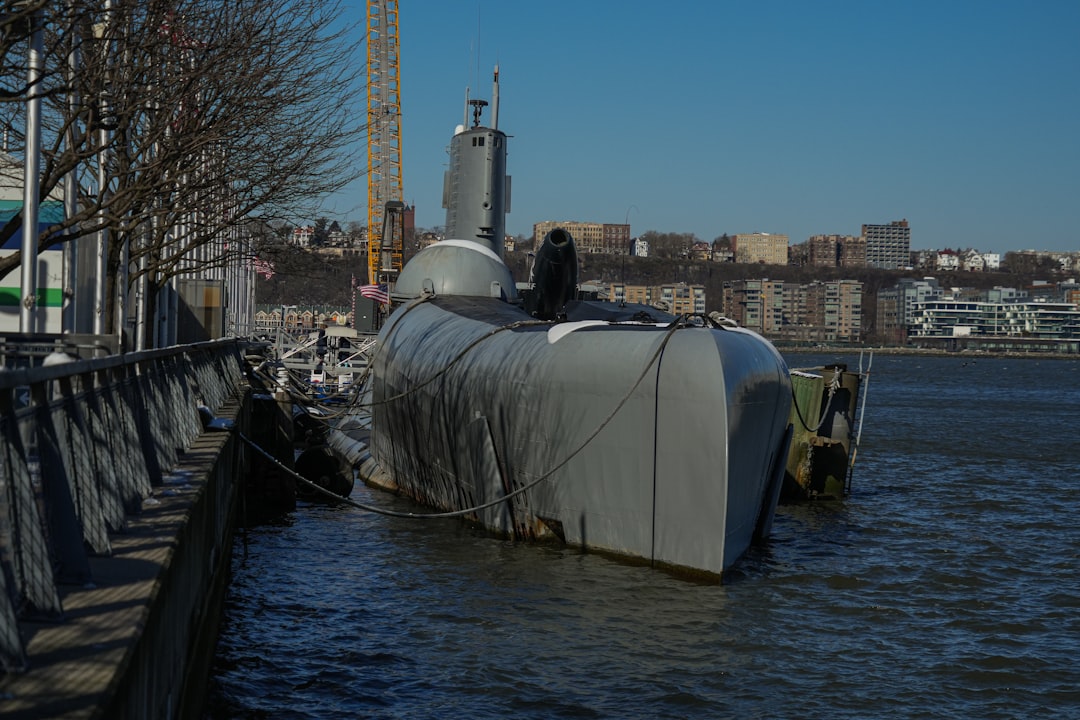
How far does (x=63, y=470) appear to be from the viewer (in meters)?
6.02

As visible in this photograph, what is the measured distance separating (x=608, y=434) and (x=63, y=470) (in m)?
10.4

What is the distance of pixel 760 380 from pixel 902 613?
3.63 metres

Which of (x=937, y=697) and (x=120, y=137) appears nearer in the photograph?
(x=937, y=697)

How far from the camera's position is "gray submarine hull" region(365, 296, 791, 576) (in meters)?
14.9

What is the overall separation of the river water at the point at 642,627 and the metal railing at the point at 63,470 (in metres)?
3.07

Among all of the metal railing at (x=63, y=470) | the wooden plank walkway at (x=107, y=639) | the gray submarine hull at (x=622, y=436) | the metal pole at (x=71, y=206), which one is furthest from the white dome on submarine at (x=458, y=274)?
the wooden plank walkway at (x=107, y=639)

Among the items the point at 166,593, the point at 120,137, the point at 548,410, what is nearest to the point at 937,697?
the point at 548,410

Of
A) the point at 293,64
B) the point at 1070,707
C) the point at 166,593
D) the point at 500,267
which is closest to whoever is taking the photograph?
the point at 166,593

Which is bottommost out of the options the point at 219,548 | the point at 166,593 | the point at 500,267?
the point at 219,548

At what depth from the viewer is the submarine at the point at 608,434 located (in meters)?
15.0

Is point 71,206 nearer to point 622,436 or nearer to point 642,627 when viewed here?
point 622,436

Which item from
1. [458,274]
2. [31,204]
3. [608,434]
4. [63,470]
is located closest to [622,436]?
[608,434]

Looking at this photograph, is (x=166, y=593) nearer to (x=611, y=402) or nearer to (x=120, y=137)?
(x=611, y=402)

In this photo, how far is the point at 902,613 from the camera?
51.4 ft
